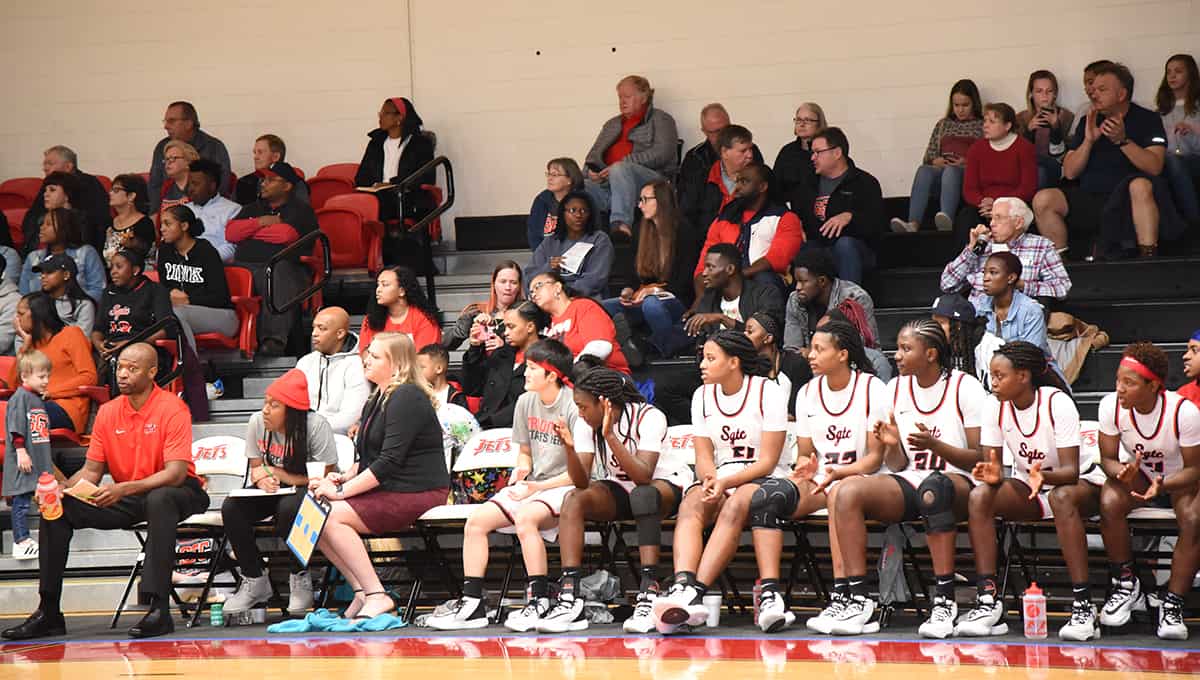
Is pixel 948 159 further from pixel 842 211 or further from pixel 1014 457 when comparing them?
pixel 1014 457

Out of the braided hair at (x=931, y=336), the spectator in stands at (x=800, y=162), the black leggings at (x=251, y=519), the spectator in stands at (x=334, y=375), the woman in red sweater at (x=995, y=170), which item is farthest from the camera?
the spectator in stands at (x=800, y=162)

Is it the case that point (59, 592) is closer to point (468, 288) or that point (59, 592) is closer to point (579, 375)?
point (579, 375)

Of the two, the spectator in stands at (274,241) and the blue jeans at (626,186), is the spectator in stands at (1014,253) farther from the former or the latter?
the spectator in stands at (274,241)

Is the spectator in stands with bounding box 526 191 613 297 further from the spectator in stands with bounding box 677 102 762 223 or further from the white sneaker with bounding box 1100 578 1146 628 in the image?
the white sneaker with bounding box 1100 578 1146 628

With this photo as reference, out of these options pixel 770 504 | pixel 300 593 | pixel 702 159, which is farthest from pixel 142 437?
pixel 702 159

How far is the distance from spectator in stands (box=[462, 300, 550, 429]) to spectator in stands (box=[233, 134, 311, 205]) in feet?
8.87

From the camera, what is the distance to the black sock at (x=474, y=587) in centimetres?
641

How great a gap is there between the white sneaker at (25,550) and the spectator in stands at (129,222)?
2.29 meters

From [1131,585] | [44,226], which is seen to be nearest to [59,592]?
[44,226]

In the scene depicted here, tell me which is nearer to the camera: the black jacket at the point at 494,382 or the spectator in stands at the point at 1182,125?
the black jacket at the point at 494,382

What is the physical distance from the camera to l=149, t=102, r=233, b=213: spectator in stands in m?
10.8

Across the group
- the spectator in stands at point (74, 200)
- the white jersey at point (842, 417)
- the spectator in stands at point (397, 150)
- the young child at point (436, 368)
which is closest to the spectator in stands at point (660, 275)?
the young child at point (436, 368)

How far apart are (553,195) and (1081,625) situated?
483cm

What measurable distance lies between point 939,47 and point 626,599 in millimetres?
5127
